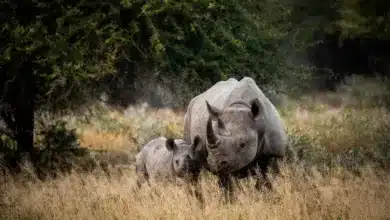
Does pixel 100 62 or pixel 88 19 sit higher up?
pixel 88 19

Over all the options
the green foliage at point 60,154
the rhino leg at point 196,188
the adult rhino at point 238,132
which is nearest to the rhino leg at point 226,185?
the adult rhino at point 238,132

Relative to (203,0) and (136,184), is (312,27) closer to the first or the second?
(203,0)

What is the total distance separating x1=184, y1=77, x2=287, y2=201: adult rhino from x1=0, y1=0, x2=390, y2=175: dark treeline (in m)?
2.56

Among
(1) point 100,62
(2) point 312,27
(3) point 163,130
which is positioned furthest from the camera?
(2) point 312,27

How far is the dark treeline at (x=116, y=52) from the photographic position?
1156 centimetres

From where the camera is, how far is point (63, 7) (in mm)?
11805

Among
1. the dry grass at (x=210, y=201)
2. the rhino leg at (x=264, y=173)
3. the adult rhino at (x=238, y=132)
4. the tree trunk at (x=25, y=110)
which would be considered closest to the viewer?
the dry grass at (x=210, y=201)

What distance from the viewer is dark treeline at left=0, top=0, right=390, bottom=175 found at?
37.9ft

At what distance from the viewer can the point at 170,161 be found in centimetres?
996

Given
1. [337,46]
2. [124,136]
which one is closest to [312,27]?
[337,46]

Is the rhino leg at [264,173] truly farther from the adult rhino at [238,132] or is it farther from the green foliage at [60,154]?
the green foliage at [60,154]

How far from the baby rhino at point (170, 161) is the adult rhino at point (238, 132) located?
22 centimetres

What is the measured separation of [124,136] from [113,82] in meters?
4.19

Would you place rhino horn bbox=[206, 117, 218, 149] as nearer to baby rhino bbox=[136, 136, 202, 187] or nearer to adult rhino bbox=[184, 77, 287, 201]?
adult rhino bbox=[184, 77, 287, 201]
